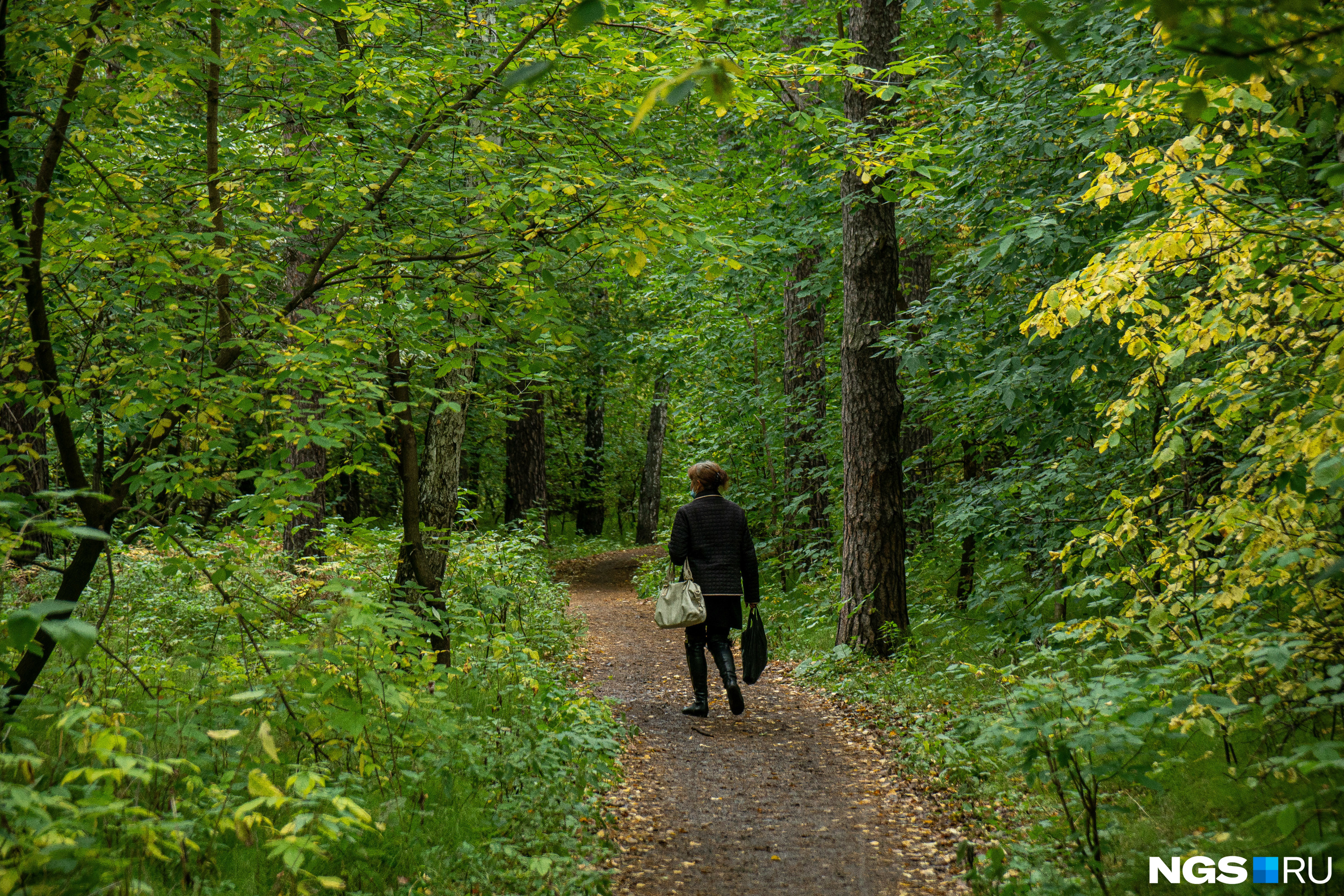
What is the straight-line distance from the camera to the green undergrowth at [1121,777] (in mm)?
3449

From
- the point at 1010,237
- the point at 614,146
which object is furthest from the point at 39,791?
the point at 1010,237

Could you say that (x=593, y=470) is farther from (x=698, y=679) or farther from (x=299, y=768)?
(x=299, y=768)

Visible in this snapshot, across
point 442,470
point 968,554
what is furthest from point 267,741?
point 968,554

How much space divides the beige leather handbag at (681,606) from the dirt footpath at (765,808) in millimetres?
913

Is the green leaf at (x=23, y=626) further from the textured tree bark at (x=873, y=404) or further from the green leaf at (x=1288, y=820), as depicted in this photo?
the textured tree bark at (x=873, y=404)

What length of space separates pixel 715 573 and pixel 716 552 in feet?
0.66

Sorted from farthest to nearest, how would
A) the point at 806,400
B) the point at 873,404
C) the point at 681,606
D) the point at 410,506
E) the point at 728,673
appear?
the point at 806,400 → the point at 873,404 → the point at 728,673 → the point at 681,606 → the point at 410,506

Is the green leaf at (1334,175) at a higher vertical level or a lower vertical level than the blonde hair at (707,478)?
higher

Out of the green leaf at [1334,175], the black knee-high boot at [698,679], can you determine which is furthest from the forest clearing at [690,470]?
the green leaf at [1334,175]

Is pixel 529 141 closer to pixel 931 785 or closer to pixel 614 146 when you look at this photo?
pixel 614 146

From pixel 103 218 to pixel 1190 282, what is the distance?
22.5 ft

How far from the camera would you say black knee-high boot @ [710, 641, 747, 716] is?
24.6 ft

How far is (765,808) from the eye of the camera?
552cm

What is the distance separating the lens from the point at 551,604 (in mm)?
12680
